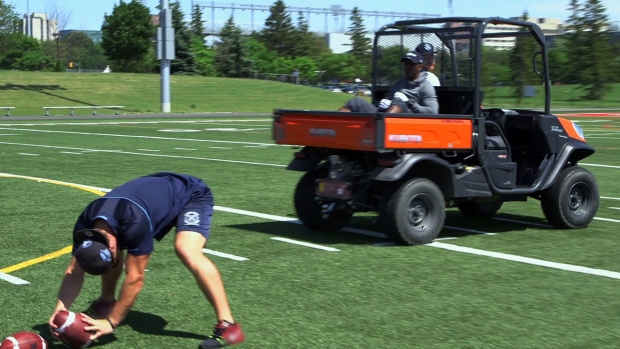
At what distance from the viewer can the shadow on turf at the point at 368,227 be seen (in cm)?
960

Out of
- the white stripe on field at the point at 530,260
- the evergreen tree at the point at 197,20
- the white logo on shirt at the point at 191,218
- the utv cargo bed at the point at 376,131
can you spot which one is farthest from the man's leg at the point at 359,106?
the evergreen tree at the point at 197,20

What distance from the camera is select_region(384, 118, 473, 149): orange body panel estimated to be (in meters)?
8.66

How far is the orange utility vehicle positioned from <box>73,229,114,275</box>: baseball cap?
156 inches

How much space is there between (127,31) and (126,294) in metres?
72.9

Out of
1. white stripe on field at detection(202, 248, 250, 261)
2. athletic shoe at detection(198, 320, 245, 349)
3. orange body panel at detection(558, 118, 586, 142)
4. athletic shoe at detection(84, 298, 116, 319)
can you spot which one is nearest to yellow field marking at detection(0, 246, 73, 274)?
white stripe on field at detection(202, 248, 250, 261)

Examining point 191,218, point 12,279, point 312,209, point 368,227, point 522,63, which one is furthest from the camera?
point 522,63

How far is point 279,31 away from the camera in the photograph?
13938 cm

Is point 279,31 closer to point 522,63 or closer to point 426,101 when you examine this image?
point 522,63

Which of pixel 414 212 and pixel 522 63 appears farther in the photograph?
pixel 522 63

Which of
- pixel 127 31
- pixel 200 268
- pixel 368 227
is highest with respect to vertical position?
pixel 127 31

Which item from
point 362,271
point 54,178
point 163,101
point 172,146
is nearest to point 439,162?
point 362,271

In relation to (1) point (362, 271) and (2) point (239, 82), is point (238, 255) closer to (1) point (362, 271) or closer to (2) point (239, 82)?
(1) point (362, 271)

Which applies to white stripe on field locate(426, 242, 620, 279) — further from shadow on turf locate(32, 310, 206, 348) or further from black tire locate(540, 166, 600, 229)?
shadow on turf locate(32, 310, 206, 348)

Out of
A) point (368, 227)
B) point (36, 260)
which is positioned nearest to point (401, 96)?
point (368, 227)
